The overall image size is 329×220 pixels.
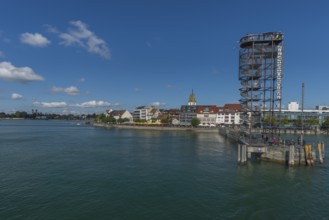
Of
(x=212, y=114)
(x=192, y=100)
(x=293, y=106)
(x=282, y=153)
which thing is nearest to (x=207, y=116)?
(x=212, y=114)

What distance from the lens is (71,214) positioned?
1658cm

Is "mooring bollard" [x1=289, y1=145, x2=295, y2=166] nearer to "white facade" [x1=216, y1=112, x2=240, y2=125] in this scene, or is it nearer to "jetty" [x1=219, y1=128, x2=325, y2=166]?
"jetty" [x1=219, y1=128, x2=325, y2=166]

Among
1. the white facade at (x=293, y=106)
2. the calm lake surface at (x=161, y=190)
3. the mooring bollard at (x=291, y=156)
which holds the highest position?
the white facade at (x=293, y=106)

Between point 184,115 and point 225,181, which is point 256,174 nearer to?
point 225,181

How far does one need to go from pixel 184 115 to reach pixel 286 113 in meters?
78.3

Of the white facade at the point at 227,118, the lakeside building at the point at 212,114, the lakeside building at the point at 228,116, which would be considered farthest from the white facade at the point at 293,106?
the white facade at the point at 227,118

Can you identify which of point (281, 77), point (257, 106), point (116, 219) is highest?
point (281, 77)

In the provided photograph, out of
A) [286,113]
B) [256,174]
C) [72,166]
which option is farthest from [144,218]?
[286,113]

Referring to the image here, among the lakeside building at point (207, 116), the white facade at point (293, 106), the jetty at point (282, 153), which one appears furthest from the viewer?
the white facade at point (293, 106)

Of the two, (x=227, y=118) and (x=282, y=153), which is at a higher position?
(x=227, y=118)

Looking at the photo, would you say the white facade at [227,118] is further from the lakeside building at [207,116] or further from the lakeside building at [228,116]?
the lakeside building at [207,116]

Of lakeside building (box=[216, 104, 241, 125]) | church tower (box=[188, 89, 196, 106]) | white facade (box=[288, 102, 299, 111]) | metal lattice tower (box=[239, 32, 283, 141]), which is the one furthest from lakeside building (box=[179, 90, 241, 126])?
metal lattice tower (box=[239, 32, 283, 141])

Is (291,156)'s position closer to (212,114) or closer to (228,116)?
(212,114)

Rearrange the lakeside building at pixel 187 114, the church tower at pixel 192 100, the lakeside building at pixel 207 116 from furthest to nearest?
1. the church tower at pixel 192 100
2. the lakeside building at pixel 187 114
3. the lakeside building at pixel 207 116
